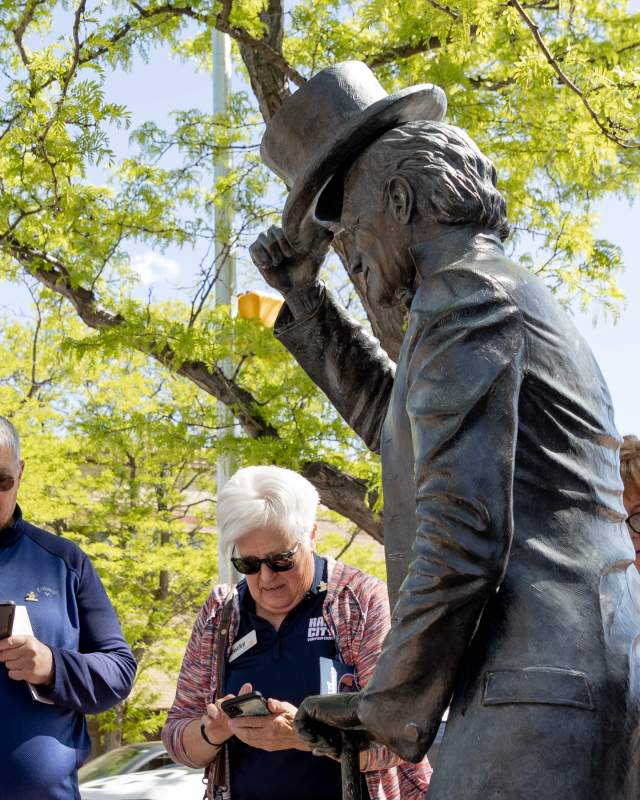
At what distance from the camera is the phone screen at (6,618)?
3703 millimetres

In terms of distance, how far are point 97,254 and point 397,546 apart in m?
8.69

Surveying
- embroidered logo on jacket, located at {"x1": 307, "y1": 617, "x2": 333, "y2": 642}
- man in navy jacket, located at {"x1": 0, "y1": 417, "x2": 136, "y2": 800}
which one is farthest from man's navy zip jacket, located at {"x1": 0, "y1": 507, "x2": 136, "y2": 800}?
embroidered logo on jacket, located at {"x1": 307, "y1": 617, "x2": 333, "y2": 642}

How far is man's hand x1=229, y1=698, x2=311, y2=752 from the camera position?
3.33 metres

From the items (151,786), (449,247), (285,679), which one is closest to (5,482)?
(285,679)

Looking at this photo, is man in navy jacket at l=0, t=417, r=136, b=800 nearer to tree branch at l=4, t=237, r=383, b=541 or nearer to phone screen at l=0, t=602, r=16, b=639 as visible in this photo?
phone screen at l=0, t=602, r=16, b=639

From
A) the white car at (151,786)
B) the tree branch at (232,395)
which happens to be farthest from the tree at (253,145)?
the white car at (151,786)

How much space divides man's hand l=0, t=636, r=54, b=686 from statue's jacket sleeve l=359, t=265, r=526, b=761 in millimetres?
2006

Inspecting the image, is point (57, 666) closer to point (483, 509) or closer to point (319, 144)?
point (319, 144)

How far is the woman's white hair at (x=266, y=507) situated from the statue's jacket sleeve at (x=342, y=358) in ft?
3.57

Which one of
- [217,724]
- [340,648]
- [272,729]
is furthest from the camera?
[340,648]

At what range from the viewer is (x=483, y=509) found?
6.21 feet

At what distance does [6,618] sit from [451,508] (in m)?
2.21

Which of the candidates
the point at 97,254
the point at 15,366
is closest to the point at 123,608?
the point at 15,366

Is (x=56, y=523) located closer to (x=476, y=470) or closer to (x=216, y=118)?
(x=216, y=118)
